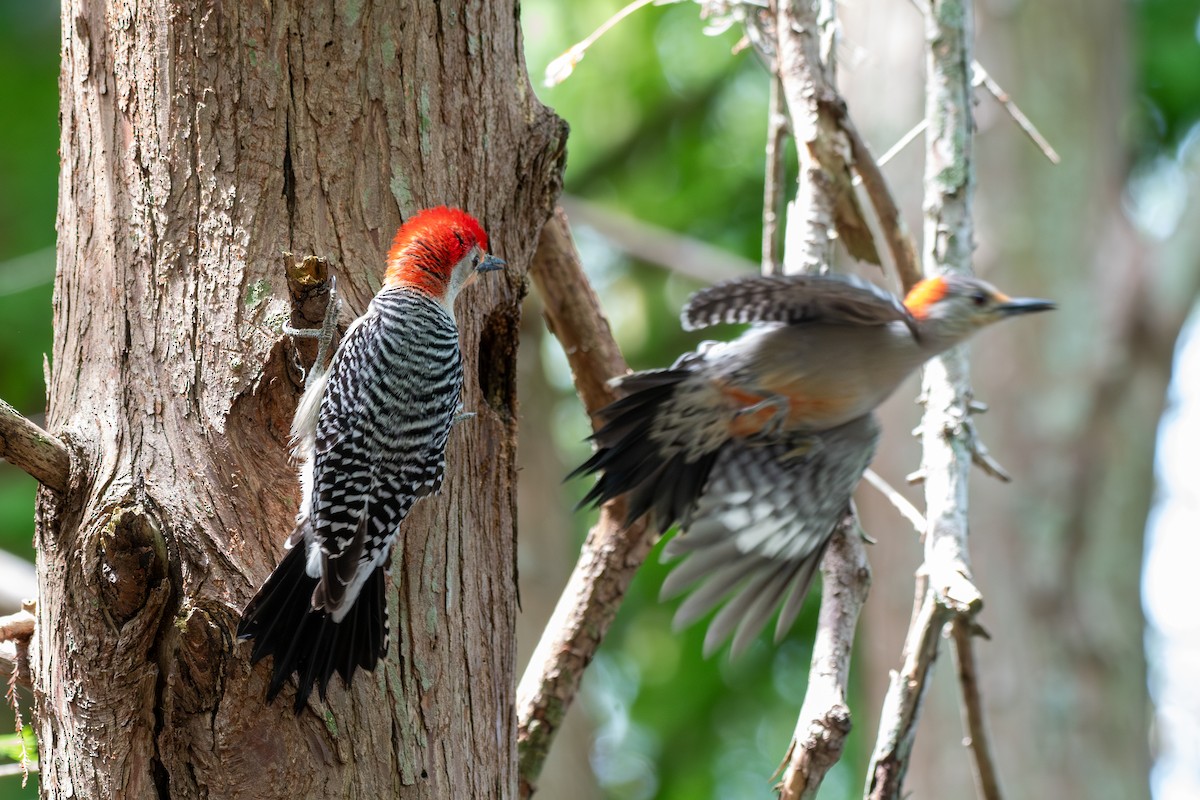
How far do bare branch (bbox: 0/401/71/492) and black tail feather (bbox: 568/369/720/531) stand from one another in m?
1.42

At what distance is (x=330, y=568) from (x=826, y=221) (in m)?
1.92

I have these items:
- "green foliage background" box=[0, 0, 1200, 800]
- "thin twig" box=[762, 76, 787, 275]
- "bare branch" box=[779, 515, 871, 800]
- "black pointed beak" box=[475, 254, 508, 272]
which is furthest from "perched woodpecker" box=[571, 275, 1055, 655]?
"green foliage background" box=[0, 0, 1200, 800]

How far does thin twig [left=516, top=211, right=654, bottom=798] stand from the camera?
3.46 m

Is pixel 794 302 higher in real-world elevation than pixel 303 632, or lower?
higher

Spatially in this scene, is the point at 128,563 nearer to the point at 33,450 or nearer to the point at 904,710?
the point at 33,450

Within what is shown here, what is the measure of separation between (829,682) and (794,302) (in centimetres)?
105

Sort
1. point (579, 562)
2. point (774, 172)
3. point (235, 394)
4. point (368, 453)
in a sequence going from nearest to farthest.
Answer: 1. point (235, 394)
2. point (368, 453)
3. point (579, 562)
4. point (774, 172)

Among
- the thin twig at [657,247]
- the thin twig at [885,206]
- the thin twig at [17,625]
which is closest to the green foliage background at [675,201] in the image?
the thin twig at [657,247]

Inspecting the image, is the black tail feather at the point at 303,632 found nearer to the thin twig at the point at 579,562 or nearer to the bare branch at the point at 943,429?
the thin twig at the point at 579,562

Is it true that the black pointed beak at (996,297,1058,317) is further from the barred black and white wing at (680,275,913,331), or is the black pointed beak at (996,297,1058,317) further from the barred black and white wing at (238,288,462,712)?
the barred black and white wing at (238,288,462,712)

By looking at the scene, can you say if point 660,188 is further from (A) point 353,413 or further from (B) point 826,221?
(A) point 353,413

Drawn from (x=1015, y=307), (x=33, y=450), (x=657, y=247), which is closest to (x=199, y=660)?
(x=33, y=450)

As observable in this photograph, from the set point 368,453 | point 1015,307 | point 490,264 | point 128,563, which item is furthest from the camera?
point 1015,307

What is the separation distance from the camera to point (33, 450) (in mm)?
2395
